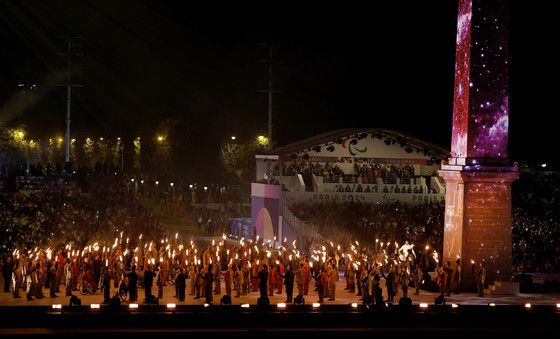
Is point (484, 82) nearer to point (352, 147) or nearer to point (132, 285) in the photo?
point (132, 285)

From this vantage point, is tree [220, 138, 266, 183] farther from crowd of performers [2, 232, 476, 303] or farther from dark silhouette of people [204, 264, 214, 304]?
dark silhouette of people [204, 264, 214, 304]

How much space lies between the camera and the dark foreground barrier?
1797 centimetres

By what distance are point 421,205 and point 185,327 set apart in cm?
2441

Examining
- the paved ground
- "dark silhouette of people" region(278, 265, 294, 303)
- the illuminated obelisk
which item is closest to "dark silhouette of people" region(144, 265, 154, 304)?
the paved ground

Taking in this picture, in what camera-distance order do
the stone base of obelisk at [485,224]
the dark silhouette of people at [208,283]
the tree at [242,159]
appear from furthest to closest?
the tree at [242,159]
the stone base of obelisk at [485,224]
the dark silhouette of people at [208,283]

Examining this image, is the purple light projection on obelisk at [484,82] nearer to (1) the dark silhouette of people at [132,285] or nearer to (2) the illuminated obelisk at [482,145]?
(2) the illuminated obelisk at [482,145]

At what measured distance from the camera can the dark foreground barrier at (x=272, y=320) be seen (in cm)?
1797

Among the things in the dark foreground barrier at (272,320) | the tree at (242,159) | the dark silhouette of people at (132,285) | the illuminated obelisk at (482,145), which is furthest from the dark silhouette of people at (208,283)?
the tree at (242,159)

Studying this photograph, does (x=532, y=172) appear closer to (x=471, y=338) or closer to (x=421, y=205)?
(x=421, y=205)

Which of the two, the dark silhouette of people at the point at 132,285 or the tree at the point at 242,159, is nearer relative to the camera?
the dark silhouette of people at the point at 132,285

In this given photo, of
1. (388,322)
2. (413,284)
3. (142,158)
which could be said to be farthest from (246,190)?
(388,322)

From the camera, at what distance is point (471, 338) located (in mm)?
17609

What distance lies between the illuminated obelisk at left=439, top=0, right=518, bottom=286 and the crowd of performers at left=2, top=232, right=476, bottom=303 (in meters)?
1.03

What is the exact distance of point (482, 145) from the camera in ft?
84.5
